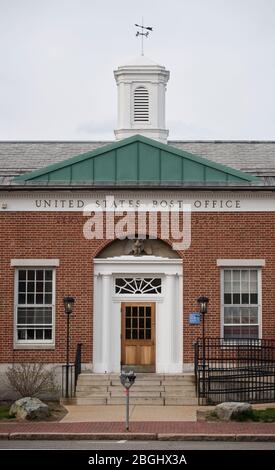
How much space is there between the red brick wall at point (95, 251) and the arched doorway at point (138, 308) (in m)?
0.39

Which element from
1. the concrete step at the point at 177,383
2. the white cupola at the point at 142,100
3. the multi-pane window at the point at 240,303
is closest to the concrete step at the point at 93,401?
the concrete step at the point at 177,383

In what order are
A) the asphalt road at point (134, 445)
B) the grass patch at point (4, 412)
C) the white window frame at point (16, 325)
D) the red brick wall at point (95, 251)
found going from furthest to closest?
the red brick wall at point (95, 251) < the white window frame at point (16, 325) < the grass patch at point (4, 412) < the asphalt road at point (134, 445)

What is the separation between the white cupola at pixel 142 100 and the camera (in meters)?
37.7

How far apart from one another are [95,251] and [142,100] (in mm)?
9104

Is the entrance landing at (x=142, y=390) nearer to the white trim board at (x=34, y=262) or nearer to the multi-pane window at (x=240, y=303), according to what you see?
the multi-pane window at (x=240, y=303)

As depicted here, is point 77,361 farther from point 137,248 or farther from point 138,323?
point 137,248

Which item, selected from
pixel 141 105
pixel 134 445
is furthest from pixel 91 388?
pixel 141 105

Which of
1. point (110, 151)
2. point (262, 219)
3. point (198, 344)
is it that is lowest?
point (198, 344)

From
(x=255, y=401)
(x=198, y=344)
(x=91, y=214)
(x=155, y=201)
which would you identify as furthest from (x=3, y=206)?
(x=255, y=401)

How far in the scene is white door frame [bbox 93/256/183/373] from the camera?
30.5 meters

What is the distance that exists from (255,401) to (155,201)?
22.3 ft

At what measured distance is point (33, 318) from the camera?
3061cm

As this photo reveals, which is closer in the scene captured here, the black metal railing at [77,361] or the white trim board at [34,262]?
the black metal railing at [77,361]
